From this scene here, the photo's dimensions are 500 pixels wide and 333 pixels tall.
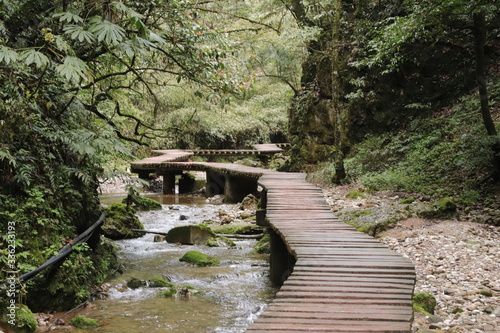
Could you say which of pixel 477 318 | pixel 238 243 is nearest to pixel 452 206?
pixel 477 318

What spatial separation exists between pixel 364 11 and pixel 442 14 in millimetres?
7200

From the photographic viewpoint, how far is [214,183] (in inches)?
782

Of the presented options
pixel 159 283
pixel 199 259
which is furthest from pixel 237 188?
pixel 159 283

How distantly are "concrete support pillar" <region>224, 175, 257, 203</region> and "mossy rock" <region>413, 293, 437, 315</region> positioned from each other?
1245cm

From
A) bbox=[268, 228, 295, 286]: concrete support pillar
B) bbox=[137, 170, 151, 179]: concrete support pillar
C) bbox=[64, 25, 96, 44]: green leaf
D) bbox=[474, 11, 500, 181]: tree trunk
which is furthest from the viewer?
bbox=[137, 170, 151, 179]: concrete support pillar

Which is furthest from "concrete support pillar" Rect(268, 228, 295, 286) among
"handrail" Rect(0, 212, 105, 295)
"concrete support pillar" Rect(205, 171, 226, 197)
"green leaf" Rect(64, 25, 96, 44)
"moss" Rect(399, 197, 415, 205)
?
"concrete support pillar" Rect(205, 171, 226, 197)

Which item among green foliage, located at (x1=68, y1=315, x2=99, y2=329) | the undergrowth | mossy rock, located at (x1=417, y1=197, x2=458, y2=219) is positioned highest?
the undergrowth

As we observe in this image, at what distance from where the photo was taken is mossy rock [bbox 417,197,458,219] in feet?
25.5

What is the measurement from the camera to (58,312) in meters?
5.40

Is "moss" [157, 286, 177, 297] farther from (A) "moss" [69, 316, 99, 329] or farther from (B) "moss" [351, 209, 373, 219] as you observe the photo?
(B) "moss" [351, 209, 373, 219]

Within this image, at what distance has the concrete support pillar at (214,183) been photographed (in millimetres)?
19641

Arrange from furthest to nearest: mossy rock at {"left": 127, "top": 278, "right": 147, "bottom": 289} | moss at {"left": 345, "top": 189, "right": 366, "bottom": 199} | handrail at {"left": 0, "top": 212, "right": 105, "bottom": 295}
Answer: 1. moss at {"left": 345, "top": 189, "right": 366, "bottom": 199}
2. mossy rock at {"left": 127, "top": 278, "right": 147, "bottom": 289}
3. handrail at {"left": 0, "top": 212, "right": 105, "bottom": 295}

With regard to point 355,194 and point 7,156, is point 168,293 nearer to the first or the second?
point 7,156

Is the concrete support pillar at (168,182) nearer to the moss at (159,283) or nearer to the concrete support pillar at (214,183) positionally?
the concrete support pillar at (214,183)
